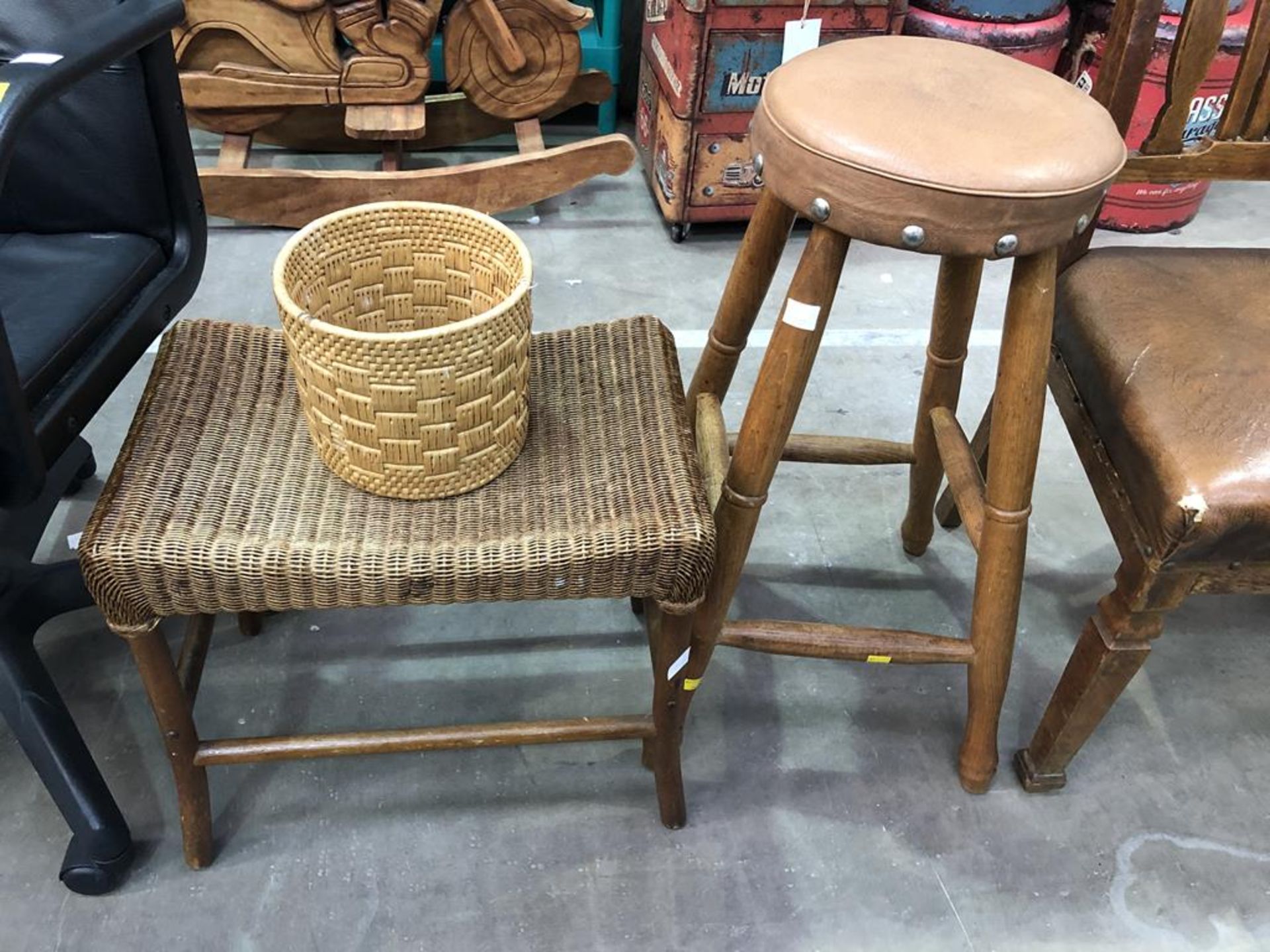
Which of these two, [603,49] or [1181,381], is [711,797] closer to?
[1181,381]

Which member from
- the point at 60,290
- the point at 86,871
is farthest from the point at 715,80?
the point at 86,871

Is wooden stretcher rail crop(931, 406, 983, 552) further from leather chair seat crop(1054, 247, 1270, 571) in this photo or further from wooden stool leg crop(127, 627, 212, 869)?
wooden stool leg crop(127, 627, 212, 869)

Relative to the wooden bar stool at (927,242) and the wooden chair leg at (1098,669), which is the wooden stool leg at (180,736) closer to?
the wooden bar stool at (927,242)

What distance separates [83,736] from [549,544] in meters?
0.73

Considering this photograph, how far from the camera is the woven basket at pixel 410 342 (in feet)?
2.52

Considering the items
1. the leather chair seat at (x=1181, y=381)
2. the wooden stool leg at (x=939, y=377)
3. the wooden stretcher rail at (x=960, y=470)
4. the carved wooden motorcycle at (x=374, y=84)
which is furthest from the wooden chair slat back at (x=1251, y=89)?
the carved wooden motorcycle at (x=374, y=84)

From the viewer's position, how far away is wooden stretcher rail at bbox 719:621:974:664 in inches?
41.3

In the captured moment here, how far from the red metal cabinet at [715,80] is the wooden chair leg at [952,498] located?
842 mm

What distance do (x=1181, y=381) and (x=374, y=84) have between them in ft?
5.80

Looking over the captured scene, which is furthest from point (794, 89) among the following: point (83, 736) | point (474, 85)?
point (474, 85)

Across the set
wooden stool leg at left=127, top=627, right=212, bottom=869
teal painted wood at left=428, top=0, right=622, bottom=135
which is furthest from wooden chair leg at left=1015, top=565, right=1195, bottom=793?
teal painted wood at left=428, top=0, right=622, bottom=135

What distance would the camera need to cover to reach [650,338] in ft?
3.42

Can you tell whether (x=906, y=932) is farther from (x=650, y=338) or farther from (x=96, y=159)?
(x=96, y=159)

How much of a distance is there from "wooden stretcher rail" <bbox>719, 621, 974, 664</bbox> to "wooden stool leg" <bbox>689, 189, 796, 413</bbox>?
0.27 metres
